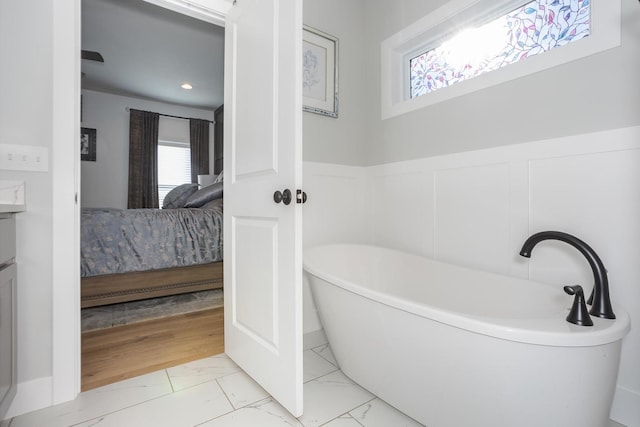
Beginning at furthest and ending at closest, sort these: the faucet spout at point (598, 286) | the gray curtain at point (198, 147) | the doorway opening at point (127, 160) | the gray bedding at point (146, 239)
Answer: the gray curtain at point (198, 147) < the gray bedding at point (146, 239) < the doorway opening at point (127, 160) < the faucet spout at point (598, 286)

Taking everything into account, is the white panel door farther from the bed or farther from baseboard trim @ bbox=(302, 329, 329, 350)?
the bed

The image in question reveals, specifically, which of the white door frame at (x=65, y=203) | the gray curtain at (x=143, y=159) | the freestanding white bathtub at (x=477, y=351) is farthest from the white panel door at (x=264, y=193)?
the gray curtain at (x=143, y=159)

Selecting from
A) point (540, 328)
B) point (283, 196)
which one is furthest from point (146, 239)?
point (540, 328)

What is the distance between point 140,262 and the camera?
103 inches

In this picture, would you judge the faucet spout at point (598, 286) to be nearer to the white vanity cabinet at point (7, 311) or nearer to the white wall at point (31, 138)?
the white vanity cabinet at point (7, 311)

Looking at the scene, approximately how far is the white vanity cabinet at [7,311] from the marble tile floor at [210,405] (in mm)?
241

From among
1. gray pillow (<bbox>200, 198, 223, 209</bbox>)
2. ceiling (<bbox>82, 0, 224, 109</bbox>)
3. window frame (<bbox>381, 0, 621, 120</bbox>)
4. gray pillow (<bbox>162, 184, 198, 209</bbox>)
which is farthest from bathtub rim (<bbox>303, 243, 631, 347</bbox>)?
ceiling (<bbox>82, 0, 224, 109</bbox>)

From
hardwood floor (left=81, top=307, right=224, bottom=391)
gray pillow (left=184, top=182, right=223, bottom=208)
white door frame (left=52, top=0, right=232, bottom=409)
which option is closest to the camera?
white door frame (left=52, top=0, right=232, bottom=409)

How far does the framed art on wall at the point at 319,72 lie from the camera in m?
2.09

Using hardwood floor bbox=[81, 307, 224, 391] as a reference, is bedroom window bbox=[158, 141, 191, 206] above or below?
above

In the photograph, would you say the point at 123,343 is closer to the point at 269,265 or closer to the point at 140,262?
the point at 140,262

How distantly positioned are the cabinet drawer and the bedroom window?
4.71 metres

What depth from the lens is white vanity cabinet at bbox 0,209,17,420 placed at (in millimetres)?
1022

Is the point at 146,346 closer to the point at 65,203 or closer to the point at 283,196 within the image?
the point at 65,203
